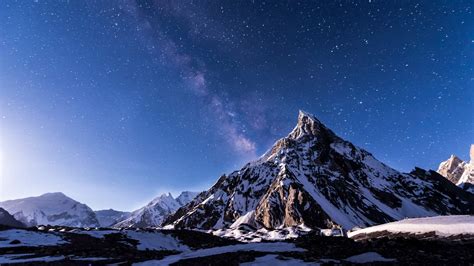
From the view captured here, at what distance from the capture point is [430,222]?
23.1 meters

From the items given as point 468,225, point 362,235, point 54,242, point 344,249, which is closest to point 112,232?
point 54,242

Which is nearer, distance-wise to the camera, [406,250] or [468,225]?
[406,250]

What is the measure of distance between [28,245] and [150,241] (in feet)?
67.0

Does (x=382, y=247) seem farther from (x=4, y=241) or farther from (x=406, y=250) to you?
(x=4, y=241)

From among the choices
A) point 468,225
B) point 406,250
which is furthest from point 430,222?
point 406,250

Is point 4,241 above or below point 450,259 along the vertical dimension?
above

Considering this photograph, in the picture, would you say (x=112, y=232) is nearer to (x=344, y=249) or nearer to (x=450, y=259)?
(x=344, y=249)

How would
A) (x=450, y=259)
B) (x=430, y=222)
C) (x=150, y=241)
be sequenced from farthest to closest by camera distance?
(x=150, y=241) → (x=430, y=222) → (x=450, y=259)

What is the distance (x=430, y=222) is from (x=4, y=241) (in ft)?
157

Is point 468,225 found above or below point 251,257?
above

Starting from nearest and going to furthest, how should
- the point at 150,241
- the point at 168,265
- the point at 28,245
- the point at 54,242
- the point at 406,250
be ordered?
the point at 406,250, the point at 168,265, the point at 28,245, the point at 54,242, the point at 150,241

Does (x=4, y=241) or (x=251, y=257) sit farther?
(x=4, y=241)

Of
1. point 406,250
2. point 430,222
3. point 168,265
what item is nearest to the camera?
point 406,250

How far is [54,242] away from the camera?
4472cm
